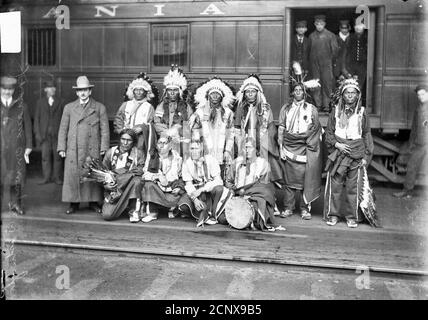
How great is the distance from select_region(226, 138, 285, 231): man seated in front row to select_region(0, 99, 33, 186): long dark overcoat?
294 centimetres

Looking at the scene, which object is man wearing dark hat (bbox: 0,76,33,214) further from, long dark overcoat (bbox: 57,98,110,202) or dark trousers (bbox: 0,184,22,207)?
long dark overcoat (bbox: 57,98,110,202)

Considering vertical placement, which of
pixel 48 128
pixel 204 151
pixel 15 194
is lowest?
pixel 15 194

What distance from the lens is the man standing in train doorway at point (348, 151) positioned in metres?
6.62

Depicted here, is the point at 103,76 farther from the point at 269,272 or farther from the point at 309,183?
the point at 269,272

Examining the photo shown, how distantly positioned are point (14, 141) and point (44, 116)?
2.11 metres

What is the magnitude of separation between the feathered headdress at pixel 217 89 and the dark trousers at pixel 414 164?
123 inches

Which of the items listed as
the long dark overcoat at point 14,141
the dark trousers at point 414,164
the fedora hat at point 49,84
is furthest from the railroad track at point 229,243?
the fedora hat at point 49,84

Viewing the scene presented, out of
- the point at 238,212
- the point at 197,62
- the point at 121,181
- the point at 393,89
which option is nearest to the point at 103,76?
the point at 197,62

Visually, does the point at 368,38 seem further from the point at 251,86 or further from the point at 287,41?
the point at 251,86

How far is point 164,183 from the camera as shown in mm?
6844

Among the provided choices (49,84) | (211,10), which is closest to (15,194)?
(49,84)

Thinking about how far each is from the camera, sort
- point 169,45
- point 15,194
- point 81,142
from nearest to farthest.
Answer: point 81,142 → point 15,194 → point 169,45

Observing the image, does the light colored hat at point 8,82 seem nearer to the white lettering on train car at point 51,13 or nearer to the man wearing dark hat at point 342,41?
the white lettering on train car at point 51,13

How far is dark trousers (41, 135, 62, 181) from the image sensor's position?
357 inches
